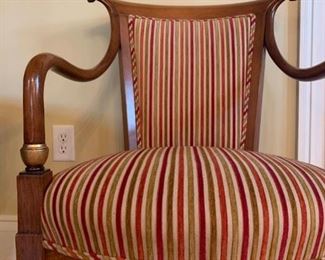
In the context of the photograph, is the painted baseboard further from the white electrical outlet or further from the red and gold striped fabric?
the red and gold striped fabric

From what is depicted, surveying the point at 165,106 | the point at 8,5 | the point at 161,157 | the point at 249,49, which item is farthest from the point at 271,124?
the point at 8,5

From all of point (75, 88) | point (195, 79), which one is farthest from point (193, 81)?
point (75, 88)

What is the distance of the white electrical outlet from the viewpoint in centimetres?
118

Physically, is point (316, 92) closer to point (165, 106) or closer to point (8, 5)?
point (165, 106)

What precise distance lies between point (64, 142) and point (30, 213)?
0.63 meters

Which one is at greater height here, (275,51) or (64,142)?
(275,51)

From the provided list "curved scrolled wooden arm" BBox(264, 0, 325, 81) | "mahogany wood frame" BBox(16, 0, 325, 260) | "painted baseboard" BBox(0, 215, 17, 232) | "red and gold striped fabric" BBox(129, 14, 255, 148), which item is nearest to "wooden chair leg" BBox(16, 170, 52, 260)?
"mahogany wood frame" BBox(16, 0, 325, 260)

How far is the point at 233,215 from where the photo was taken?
1.56 ft

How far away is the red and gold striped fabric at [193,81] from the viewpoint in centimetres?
91

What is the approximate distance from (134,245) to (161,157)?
6.8 inches

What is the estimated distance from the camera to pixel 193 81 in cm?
92

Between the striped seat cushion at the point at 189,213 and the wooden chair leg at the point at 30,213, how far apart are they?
0.5 inches

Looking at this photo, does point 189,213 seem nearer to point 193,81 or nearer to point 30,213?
point 30,213

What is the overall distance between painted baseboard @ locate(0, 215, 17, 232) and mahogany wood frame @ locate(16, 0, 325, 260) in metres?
0.52
